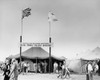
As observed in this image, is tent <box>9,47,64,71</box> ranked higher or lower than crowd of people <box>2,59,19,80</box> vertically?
higher

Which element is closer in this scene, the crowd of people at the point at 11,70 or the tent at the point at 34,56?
the crowd of people at the point at 11,70

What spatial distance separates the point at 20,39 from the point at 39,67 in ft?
15.6

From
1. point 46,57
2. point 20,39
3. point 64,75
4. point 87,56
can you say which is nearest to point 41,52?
point 46,57

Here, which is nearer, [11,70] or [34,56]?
[11,70]

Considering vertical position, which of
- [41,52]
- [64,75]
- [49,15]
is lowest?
[64,75]

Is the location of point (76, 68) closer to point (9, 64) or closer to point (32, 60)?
point (32, 60)

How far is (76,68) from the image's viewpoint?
124ft

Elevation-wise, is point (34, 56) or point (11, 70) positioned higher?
point (34, 56)

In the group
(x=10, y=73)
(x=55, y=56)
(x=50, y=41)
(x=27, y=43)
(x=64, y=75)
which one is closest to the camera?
(x=10, y=73)

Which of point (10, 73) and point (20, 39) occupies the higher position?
point (20, 39)

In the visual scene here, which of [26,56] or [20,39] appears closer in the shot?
[20,39]

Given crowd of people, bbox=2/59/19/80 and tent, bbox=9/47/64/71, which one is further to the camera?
tent, bbox=9/47/64/71

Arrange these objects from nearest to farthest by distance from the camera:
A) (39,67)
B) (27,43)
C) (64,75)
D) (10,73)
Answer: (10,73), (64,75), (27,43), (39,67)

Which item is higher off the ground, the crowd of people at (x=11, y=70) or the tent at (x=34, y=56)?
the tent at (x=34, y=56)
